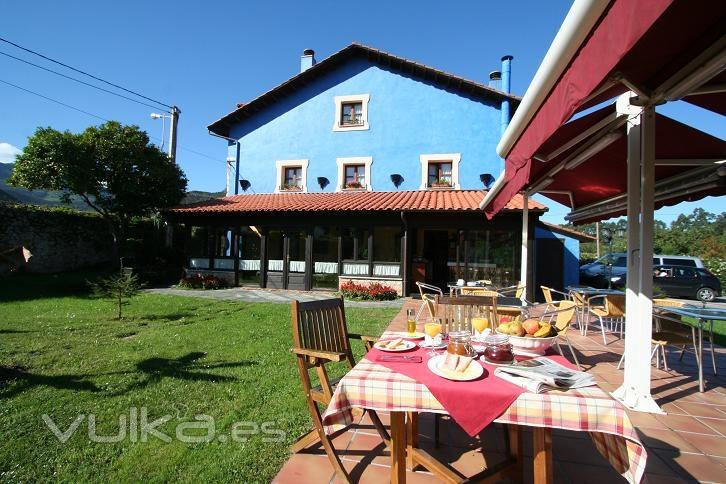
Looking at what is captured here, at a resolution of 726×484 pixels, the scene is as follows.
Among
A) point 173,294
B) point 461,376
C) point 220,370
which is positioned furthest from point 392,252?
point 461,376

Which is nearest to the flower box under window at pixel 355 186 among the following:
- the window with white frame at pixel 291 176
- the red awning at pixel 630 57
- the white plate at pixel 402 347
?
the window with white frame at pixel 291 176

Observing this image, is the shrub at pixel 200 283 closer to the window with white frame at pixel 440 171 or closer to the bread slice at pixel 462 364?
the window with white frame at pixel 440 171

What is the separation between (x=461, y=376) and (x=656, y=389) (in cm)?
330

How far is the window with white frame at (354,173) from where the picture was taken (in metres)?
13.1

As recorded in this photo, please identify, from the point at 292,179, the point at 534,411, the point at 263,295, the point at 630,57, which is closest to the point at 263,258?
the point at 263,295

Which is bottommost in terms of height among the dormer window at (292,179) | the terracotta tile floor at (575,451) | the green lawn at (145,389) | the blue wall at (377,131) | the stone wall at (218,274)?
the green lawn at (145,389)

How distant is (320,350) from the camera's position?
95.0 inches

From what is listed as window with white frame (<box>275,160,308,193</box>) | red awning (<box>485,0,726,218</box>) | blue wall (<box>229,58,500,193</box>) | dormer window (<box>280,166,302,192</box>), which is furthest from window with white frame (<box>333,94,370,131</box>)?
red awning (<box>485,0,726,218</box>)

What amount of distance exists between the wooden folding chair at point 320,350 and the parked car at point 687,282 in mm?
14403

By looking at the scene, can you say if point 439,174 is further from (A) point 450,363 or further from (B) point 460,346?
(A) point 450,363

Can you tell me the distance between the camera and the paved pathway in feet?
31.1

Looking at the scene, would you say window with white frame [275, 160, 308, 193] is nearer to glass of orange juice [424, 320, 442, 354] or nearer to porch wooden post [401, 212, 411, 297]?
porch wooden post [401, 212, 411, 297]

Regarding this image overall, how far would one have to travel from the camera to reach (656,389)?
350 cm

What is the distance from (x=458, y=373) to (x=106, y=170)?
47.1ft
